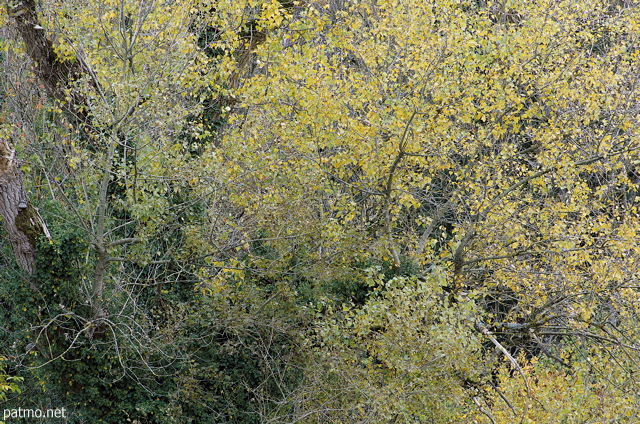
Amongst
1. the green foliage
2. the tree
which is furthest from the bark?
the green foliage

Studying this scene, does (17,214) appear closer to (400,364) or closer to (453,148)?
(400,364)

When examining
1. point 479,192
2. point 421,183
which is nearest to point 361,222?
point 421,183

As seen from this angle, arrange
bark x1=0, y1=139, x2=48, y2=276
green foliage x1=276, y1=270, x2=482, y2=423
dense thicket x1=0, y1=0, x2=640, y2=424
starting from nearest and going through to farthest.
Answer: green foliage x1=276, y1=270, x2=482, y2=423 < bark x1=0, y1=139, x2=48, y2=276 < dense thicket x1=0, y1=0, x2=640, y2=424

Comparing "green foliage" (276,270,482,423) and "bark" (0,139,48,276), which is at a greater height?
"bark" (0,139,48,276)

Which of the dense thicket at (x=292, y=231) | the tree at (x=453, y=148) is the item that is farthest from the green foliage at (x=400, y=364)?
the tree at (x=453, y=148)

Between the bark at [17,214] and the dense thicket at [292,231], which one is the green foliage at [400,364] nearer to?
the dense thicket at [292,231]

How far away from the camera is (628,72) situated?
10469 millimetres

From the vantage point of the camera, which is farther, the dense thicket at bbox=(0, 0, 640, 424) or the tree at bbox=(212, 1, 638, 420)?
the tree at bbox=(212, 1, 638, 420)

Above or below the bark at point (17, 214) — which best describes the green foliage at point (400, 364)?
below

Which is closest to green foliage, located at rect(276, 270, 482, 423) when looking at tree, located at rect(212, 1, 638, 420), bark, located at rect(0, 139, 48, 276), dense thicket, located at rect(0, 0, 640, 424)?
dense thicket, located at rect(0, 0, 640, 424)

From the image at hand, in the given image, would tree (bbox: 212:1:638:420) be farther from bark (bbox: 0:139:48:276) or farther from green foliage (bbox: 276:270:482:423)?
bark (bbox: 0:139:48:276)

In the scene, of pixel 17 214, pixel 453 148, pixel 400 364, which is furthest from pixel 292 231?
pixel 17 214

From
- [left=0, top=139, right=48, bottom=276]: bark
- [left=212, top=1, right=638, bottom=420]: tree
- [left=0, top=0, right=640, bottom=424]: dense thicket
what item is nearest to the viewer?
[left=0, top=139, right=48, bottom=276]: bark

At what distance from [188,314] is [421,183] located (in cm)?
344
